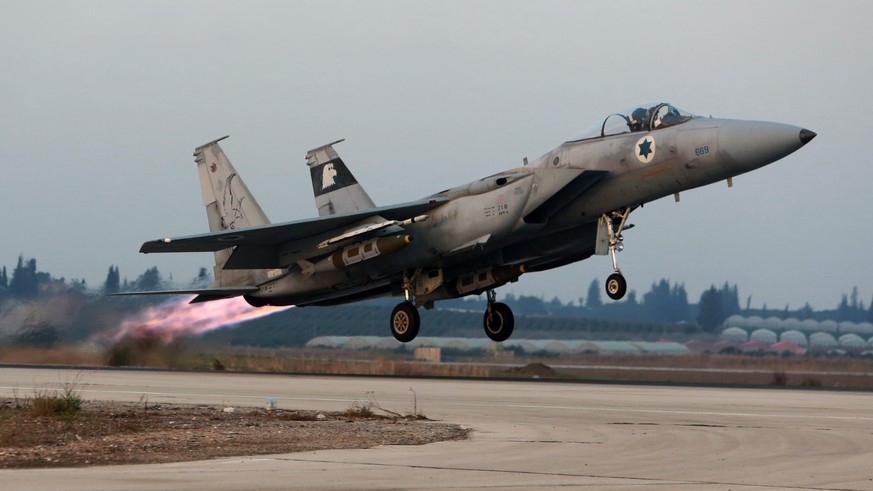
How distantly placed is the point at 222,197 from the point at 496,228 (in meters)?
8.23

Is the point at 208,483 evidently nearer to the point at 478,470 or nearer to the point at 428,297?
the point at 478,470

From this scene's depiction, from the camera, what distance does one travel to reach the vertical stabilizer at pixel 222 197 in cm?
2409

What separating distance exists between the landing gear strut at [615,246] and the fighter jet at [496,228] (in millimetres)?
22

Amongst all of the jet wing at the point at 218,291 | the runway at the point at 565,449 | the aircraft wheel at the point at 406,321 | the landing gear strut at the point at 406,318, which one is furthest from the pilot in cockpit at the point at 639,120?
the jet wing at the point at 218,291

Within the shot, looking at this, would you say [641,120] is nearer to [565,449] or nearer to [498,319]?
[498,319]

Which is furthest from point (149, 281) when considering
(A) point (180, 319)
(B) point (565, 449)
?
(B) point (565, 449)

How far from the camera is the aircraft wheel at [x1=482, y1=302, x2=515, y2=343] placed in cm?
2195

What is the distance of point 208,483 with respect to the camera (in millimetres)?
7289

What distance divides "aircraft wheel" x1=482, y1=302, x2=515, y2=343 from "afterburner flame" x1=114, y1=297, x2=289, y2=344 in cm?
820

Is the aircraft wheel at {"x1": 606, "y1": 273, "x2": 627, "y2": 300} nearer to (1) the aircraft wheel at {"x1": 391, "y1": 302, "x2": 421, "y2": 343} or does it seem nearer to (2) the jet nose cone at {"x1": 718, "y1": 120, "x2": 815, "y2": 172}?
(2) the jet nose cone at {"x1": 718, "y1": 120, "x2": 815, "y2": 172}

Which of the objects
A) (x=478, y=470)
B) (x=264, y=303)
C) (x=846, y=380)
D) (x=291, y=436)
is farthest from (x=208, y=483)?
(x=846, y=380)

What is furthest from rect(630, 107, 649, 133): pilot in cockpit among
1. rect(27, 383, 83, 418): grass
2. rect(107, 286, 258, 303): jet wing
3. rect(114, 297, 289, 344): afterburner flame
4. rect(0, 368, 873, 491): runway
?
rect(114, 297, 289, 344): afterburner flame

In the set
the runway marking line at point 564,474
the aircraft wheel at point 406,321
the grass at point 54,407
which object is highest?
the aircraft wheel at point 406,321

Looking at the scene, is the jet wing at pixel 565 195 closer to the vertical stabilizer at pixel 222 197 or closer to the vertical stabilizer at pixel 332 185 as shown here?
the vertical stabilizer at pixel 332 185
